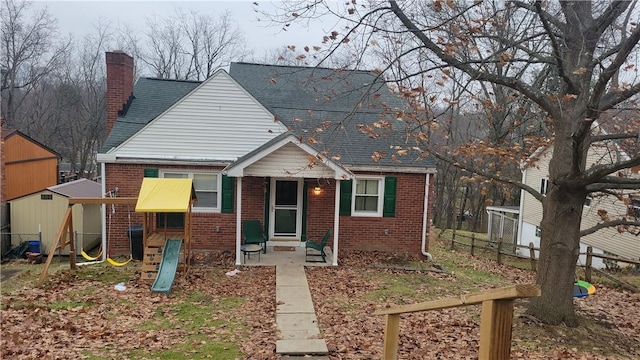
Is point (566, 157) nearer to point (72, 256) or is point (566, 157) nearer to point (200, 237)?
point (200, 237)

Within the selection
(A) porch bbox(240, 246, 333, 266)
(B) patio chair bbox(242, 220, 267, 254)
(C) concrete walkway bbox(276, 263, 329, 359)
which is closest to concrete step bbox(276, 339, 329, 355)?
(C) concrete walkway bbox(276, 263, 329, 359)

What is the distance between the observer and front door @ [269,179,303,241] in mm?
13484

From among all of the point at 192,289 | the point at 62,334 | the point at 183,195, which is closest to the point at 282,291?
the point at 192,289

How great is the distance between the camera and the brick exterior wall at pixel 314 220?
1286cm

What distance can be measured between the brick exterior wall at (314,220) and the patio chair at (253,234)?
1.41 feet

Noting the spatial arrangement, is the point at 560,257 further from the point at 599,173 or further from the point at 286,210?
the point at 286,210

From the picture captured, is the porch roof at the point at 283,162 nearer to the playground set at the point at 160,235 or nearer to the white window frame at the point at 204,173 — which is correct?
the playground set at the point at 160,235

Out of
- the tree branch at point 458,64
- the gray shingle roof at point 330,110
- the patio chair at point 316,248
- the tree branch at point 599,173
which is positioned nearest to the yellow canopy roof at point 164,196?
the patio chair at point 316,248

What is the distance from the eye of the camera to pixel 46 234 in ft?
52.1

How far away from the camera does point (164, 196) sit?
35.1 ft

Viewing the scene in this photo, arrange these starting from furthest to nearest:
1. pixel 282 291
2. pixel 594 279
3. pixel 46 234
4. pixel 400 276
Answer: pixel 46 234, pixel 594 279, pixel 400 276, pixel 282 291

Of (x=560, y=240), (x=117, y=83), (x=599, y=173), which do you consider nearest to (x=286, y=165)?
(x=560, y=240)

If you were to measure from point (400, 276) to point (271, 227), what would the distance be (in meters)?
4.38

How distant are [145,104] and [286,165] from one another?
673 centimetres
